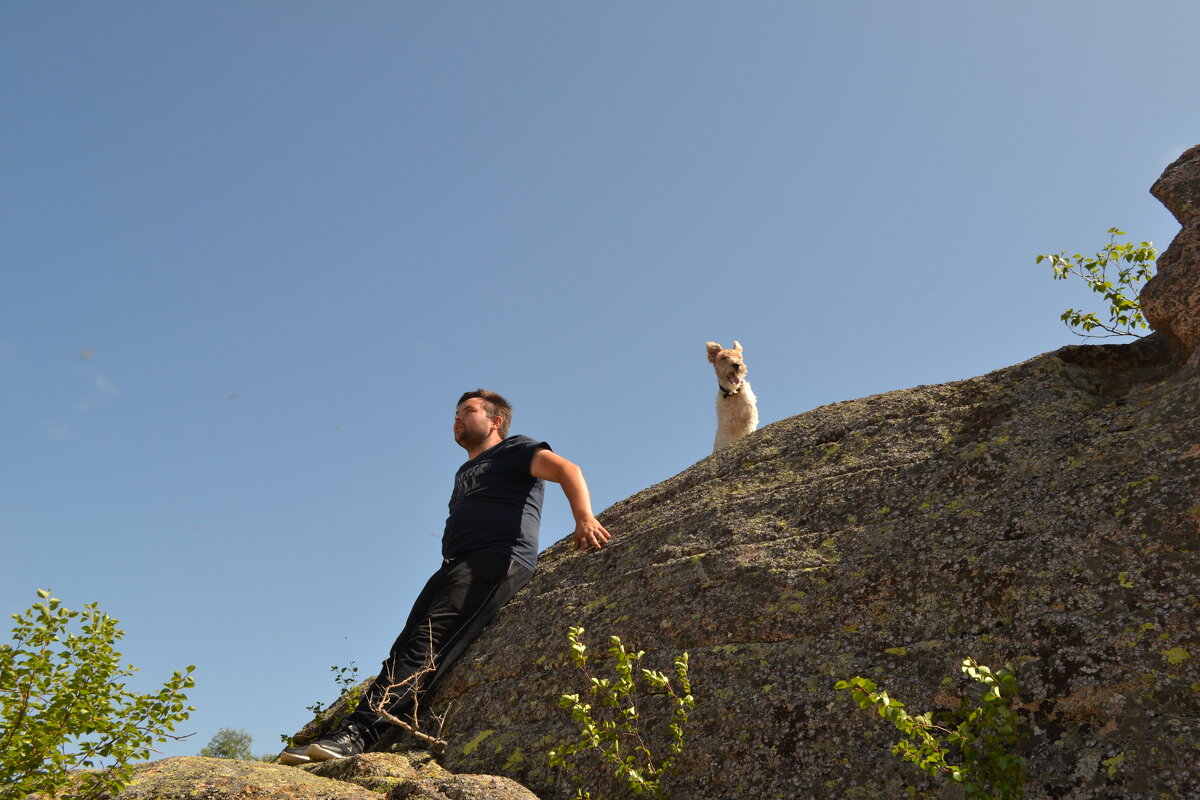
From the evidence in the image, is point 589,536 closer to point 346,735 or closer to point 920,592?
point 346,735

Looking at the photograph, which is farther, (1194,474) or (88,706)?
(88,706)

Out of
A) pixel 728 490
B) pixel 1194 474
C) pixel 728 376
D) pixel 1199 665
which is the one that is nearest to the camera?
pixel 1199 665

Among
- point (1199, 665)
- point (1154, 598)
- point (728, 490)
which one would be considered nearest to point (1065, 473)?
point (1154, 598)

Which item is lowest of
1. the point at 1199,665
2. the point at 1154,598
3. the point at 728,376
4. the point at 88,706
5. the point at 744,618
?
the point at 1199,665

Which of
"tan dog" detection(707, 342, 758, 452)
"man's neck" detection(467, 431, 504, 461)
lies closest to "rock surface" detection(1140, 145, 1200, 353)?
"man's neck" detection(467, 431, 504, 461)

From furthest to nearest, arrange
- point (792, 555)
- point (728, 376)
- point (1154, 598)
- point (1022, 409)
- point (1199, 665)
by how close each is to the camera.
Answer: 1. point (728, 376)
2. point (1022, 409)
3. point (792, 555)
4. point (1154, 598)
5. point (1199, 665)

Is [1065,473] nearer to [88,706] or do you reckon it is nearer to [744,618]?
[744,618]

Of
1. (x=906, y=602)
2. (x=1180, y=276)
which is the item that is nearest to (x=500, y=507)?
(x=906, y=602)

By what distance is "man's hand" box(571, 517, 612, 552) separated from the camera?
6.65 m

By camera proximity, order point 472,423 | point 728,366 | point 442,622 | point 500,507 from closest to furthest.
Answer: point 442,622 → point 500,507 → point 472,423 → point 728,366

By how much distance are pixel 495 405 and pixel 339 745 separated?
11.2 feet

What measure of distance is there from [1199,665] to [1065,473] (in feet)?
4.70

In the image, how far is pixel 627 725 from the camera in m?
4.45

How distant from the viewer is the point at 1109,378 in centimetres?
583
